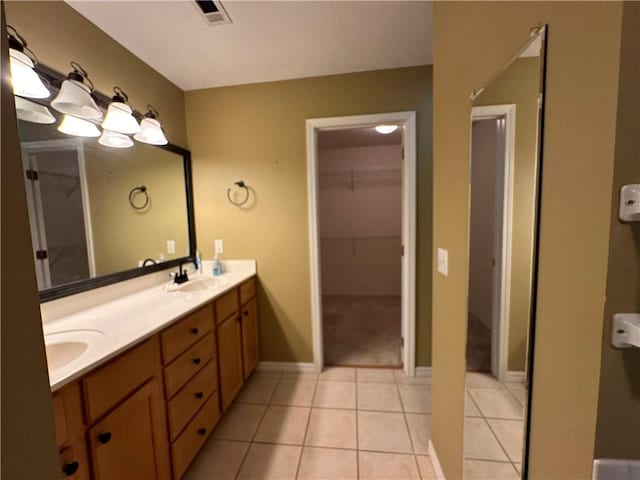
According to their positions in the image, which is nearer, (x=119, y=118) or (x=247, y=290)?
(x=119, y=118)

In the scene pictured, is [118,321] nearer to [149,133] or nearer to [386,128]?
[149,133]

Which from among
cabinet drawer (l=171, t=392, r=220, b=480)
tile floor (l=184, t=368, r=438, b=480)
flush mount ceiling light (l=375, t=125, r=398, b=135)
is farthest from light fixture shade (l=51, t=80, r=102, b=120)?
tile floor (l=184, t=368, r=438, b=480)

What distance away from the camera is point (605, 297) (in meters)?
0.52

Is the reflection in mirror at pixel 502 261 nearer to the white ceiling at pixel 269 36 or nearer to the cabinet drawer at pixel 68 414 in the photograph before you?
the white ceiling at pixel 269 36

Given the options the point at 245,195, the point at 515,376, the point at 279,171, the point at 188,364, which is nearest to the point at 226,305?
the point at 188,364

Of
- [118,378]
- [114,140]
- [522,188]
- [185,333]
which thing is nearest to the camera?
[522,188]

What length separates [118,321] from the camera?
4.22 ft

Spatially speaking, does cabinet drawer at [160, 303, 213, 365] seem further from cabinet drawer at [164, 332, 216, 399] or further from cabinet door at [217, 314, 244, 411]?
cabinet door at [217, 314, 244, 411]

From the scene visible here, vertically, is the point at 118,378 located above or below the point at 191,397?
above

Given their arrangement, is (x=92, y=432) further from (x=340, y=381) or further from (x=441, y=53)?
(x=441, y=53)

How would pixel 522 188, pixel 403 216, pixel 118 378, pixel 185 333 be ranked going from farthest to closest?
pixel 403 216 < pixel 185 333 < pixel 118 378 < pixel 522 188

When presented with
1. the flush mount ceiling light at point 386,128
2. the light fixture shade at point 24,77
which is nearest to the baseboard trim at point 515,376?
the flush mount ceiling light at point 386,128

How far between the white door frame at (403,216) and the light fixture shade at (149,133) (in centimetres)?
105

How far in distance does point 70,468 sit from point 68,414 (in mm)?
176
